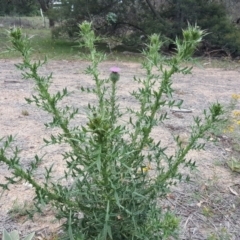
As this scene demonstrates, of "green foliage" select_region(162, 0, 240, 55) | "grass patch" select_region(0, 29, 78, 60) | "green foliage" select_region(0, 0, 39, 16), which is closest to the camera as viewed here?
"grass patch" select_region(0, 29, 78, 60)

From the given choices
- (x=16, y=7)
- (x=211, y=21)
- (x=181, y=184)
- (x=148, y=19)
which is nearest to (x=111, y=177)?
(x=181, y=184)

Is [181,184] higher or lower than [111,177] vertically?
lower

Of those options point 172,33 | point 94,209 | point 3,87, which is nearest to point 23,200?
point 94,209

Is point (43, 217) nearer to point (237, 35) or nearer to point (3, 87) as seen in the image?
point (3, 87)

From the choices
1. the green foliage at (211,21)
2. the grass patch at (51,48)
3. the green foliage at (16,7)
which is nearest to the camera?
the grass patch at (51,48)

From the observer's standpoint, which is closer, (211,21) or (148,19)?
(211,21)

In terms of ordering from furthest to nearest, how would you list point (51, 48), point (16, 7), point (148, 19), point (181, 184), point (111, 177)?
point (16, 7) → point (51, 48) → point (148, 19) → point (181, 184) → point (111, 177)

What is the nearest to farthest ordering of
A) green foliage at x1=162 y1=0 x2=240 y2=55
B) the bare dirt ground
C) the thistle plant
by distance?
1. the thistle plant
2. the bare dirt ground
3. green foliage at x1=162 y1=0 x2=240 y2=55

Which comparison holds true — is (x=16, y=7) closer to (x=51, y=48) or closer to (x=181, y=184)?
(x=51, y=48)

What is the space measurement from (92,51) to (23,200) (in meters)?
0.97

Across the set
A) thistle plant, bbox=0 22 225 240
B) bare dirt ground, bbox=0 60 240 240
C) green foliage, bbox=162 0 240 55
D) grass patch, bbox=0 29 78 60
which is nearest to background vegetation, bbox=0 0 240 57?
green foliage, bbox=162 0 240 55

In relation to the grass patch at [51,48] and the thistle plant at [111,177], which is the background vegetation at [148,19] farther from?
the thistle plant at [111,177]

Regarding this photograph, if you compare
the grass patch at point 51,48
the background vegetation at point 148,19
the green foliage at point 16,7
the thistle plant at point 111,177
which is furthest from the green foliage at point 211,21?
the thistle plant at point 111,177

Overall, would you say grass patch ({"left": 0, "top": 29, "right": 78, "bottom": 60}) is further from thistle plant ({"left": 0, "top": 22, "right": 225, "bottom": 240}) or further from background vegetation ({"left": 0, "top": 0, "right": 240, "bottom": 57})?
thistle plant ({"left": 0, "top": 22, "right": 225, "bottom": 240})
